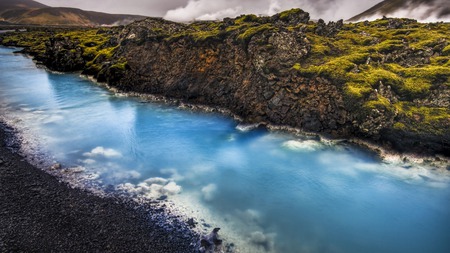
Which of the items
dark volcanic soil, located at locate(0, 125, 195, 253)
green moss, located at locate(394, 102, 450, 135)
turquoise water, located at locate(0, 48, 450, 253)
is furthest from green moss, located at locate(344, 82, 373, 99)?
dark volcanic soil, located at locate(0, 125, 195, 253)

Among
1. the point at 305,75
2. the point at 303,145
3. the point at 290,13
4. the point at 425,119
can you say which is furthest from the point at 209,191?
the point at 290,13

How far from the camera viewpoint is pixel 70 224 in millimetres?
21562

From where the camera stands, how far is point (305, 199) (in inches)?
1041

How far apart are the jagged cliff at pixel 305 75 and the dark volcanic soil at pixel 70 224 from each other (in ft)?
78.7

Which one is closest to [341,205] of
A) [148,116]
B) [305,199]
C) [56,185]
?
[305,199]

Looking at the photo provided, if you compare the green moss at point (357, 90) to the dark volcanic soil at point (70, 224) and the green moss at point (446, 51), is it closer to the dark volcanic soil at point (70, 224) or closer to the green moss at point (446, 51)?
the green moss at point (446, 51)

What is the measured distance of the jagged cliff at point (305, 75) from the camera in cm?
3422

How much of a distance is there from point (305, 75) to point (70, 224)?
32.9 meters

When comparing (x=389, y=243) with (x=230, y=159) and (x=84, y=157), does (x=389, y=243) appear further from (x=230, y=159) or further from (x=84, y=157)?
(x=84, y=157)

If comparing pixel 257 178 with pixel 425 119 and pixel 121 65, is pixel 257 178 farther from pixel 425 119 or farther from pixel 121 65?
pixel 121 65

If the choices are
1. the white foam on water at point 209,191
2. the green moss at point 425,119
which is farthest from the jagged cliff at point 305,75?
the white foam on water at point 209,191

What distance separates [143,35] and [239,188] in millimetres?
46594

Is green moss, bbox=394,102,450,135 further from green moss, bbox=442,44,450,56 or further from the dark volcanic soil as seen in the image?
the dark volcanic soil

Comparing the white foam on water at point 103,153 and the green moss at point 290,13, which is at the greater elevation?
the green moss at point 290,13
